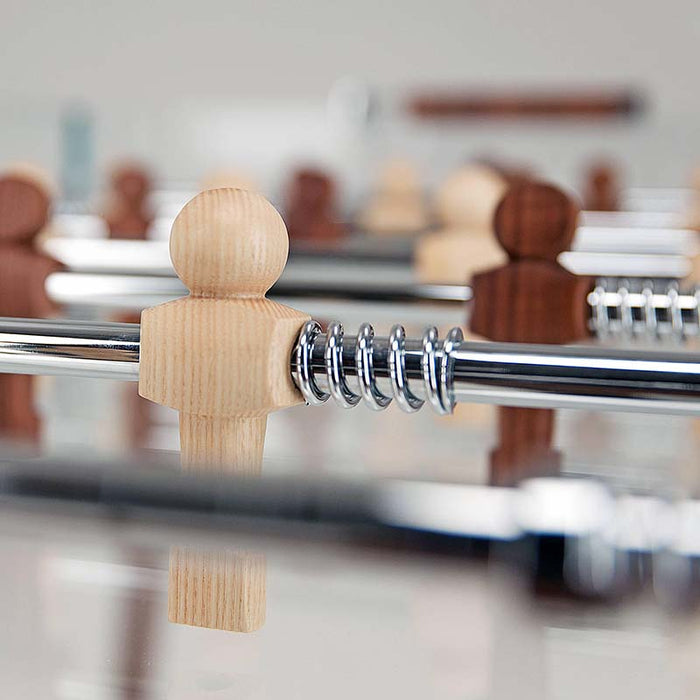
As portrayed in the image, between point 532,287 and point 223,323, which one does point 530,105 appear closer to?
point 532,287

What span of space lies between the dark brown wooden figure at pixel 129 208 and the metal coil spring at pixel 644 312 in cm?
63

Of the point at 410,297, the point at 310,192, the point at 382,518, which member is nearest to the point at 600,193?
the point at 310,192

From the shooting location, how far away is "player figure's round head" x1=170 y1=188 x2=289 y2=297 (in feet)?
0.85

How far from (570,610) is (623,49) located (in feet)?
7.54

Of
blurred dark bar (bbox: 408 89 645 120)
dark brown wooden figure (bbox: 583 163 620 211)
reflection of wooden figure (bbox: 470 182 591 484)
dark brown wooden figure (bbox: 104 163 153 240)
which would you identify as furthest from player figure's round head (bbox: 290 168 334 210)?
blurred dark bar (bbox: 408 89 645 120)

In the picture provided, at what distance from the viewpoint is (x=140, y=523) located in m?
0.36

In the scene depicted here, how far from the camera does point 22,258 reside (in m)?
0.50

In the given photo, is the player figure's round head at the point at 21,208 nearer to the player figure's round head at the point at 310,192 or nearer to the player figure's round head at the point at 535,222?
the player figure's round head at the point at 535,222

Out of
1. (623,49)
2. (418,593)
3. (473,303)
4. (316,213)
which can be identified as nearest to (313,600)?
(418,593)

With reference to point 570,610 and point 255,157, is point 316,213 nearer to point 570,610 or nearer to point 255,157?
point 570,610

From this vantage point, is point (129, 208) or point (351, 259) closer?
point (351, 259)

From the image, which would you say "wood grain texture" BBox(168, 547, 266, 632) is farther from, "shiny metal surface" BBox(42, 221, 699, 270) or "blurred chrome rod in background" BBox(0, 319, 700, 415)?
"shiny metal surface" BBox(42, 221, 699, 270)

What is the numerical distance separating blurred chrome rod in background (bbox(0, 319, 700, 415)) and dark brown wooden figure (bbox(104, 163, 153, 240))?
2.32 ft

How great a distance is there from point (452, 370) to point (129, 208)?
34.6 inches
